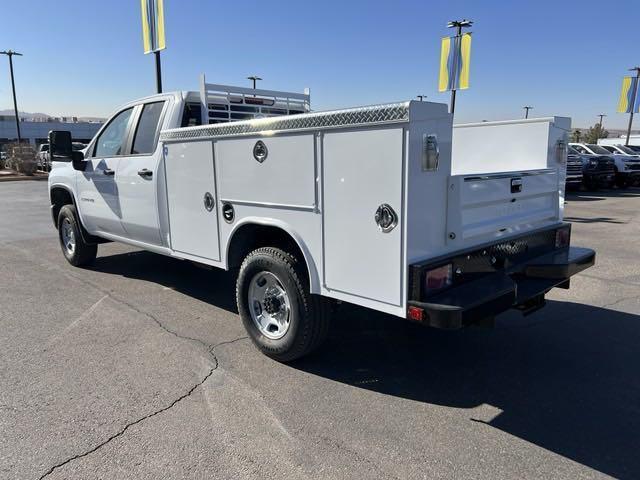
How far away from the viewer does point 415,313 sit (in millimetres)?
2988

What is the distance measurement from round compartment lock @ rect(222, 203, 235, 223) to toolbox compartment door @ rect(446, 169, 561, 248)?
1.88 metres

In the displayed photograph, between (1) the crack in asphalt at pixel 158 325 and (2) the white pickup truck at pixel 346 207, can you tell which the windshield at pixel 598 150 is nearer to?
(2) the white pickup truck at pixel 346 207

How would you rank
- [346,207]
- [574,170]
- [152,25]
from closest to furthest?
1. [346,207]
2. [152,25]
3. [574,170]

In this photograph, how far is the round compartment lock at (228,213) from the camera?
13.9 ft

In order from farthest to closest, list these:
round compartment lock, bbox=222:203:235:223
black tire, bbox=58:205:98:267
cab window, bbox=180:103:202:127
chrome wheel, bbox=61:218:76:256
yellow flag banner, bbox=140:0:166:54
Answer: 1. yellow flag banner, bbox=140:0:166:54
2. chrome wheel, bbox=61:218:76:256
3. black tire, bbox=58:205:98:267
4. cab window, bbox=180:103:202:127
5. round compartment lock, bbox=222:203:235:223

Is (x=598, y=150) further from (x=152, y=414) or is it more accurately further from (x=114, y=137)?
(x=152, y=414)

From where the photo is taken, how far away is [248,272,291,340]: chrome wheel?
399cm

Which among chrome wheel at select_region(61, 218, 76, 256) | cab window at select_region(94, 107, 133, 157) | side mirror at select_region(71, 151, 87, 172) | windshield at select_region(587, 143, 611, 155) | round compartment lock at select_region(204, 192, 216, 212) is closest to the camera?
round compartment lock at select_region(204, 192, 216, 212)

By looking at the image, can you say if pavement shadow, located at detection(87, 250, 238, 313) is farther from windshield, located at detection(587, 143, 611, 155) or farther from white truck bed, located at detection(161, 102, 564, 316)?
windshield, located at detection(587, 143, 611, 155)

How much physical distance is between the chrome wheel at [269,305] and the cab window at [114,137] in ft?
8.73

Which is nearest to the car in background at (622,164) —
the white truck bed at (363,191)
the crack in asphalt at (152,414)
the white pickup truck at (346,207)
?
the white pickup truck at (346,207)

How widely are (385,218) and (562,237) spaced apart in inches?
87.8

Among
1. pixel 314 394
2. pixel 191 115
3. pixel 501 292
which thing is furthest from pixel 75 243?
pixel 501 292

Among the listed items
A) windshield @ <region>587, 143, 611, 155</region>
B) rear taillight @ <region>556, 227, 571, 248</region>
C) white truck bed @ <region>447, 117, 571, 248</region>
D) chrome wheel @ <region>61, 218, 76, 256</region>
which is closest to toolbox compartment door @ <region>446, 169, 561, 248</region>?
→ white truck bed @ <region>447, 117, 571, 248</region>
